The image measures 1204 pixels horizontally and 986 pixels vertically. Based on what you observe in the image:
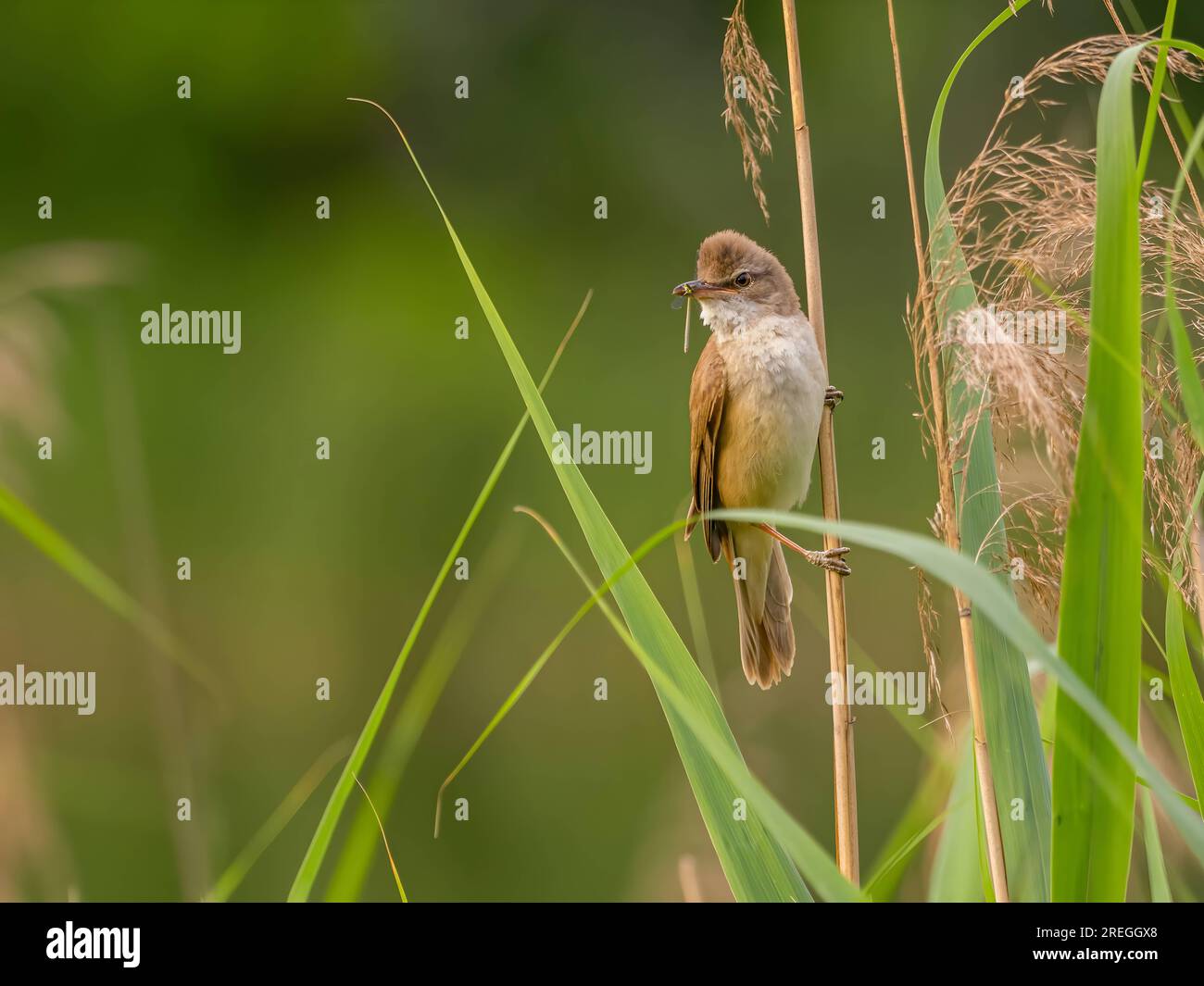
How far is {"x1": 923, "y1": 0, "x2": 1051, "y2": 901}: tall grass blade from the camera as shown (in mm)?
1022

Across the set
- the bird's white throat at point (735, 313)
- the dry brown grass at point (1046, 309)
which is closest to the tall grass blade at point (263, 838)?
the dry brown grass at point (1046, 309)

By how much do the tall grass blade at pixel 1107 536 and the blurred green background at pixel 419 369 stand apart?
232cm

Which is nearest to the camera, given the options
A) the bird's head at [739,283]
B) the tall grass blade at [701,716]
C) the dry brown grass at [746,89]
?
the tall grass blade at [701,716]

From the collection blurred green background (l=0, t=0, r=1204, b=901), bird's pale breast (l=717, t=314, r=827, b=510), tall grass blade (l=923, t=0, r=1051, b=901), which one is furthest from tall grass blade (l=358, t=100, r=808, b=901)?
blurred green background (l=0, t=0, r=1204, b=901)

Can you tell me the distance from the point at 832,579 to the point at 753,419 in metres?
0.79

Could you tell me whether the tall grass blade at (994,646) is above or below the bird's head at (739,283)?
below

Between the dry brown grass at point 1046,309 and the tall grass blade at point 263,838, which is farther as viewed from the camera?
the tall grass blade at point 263,838

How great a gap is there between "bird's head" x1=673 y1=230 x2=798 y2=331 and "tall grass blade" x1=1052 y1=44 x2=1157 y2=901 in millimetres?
1195

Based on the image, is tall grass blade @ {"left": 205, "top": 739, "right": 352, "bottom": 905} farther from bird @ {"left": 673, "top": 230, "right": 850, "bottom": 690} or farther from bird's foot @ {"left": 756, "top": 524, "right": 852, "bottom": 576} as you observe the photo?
bird @ {"left": 673, "top": 230, "right": 850, "bottom": 690}

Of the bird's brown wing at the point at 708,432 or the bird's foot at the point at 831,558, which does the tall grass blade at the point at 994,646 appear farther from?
the bird's brown wing at the point at 708,432

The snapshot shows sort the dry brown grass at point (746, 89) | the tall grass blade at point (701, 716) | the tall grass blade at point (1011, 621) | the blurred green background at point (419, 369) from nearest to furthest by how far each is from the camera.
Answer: the tall grass blade at point (1011, 621)
the tall grass blade at point (701, 716)
the dry brown grass at point (746, 89)
the blurred green background at point (419, 369)

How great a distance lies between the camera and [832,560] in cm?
140

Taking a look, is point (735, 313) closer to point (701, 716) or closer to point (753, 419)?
point (753, 419)

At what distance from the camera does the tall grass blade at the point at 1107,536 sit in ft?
2.72
